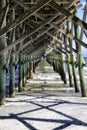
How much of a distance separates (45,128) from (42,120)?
57 cm

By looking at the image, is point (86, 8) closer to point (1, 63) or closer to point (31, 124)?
point (1, 63)

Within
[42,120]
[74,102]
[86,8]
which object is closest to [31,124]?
[42,120]

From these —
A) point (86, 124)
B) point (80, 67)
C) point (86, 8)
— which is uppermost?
point (86, 8)

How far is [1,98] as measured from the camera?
8.03 metres

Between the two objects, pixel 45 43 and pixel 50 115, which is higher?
pixel 45 43

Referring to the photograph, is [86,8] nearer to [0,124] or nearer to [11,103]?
[11,103]

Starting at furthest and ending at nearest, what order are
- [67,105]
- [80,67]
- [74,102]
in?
[80,67] < [74,102] < [67,105]

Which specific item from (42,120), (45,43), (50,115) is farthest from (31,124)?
(45,43)

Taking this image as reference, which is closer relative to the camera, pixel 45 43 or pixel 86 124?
pixel 86 124

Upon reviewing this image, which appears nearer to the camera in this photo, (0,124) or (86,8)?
(0,124)

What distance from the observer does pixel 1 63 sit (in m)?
8.05

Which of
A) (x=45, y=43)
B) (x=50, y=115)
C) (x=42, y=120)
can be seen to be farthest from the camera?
(x=45, y=43)

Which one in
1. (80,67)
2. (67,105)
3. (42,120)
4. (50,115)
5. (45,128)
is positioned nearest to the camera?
(45,128)

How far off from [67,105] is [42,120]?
1856mm
